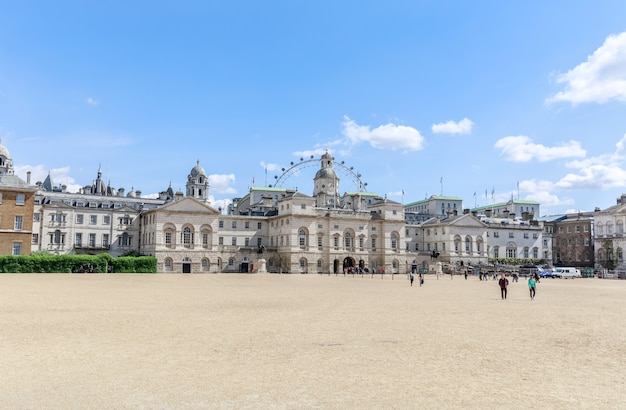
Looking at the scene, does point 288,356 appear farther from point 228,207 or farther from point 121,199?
point 228,207

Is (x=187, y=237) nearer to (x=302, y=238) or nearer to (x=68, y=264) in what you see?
(x=302, y=238)

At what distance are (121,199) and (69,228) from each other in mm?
18516

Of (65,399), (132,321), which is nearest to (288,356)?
(65,399)

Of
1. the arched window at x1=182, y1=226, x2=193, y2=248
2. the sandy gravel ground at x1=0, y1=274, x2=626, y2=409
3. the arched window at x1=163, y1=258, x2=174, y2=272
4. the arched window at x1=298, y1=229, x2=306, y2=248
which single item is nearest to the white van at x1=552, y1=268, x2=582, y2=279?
the arched window at x1=298, y1=229, x2=306, y2=248

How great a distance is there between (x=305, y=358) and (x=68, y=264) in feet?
189

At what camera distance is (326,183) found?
357ft

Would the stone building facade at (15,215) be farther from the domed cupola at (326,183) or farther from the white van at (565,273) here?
the white van at (565,273)

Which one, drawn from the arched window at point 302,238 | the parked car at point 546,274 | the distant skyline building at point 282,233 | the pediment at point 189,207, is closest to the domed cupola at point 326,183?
the distant skyline building at point 282,233

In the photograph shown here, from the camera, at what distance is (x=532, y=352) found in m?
16.5

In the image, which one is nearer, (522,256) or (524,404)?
(524,404)

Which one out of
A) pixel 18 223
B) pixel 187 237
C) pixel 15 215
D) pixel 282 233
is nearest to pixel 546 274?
pixel 282 233

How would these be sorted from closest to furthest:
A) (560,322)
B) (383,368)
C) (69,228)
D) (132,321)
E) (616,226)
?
(383,368) < (132,321) < (560,322) < (69,228) < (616,226)

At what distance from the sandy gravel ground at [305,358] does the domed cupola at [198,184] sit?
3655 inches

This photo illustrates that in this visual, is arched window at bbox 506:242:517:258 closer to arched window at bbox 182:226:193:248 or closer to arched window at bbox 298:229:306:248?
arched window at bbox 298:229:306:248
